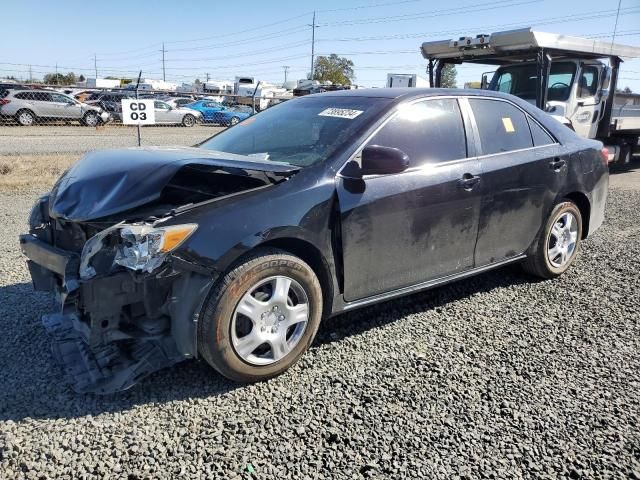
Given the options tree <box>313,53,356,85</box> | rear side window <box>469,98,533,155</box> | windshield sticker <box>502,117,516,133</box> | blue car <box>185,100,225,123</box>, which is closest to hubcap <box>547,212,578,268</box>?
rear side window <box>469,98,533,155</box>

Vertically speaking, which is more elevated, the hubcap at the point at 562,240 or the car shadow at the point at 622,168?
the hubcap at the point at 562,240

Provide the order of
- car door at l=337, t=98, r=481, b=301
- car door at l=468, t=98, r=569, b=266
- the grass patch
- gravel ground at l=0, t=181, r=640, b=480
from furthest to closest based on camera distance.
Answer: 1. the grass patch
2. car door at l=468, t=98, r=569, b=266
3. car door at l=337, t=98, r=481, b=301
4. gravel ground at l=0, t=181, r=640, b=480

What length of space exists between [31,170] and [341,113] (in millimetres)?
8277

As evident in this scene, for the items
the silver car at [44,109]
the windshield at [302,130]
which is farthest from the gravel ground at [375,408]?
the silver car at [44,109]

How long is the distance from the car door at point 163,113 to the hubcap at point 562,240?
79.0 ft

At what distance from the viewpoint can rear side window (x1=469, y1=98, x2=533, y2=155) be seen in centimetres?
409

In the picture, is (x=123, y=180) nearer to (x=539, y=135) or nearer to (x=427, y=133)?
(x=427, y=133)

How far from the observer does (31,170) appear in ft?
32.3

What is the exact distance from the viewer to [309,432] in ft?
8.55

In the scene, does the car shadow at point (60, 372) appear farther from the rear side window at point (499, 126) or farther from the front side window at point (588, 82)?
the front side window at point (588, 82)

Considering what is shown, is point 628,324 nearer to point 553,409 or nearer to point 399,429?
point 553,409

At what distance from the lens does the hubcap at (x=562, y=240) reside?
470 centimetres

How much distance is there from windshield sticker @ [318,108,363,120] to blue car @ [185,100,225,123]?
27858 millimetres

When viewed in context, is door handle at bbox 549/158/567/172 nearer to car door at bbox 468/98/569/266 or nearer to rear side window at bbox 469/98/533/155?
car door at bbox 468/98/569/266
